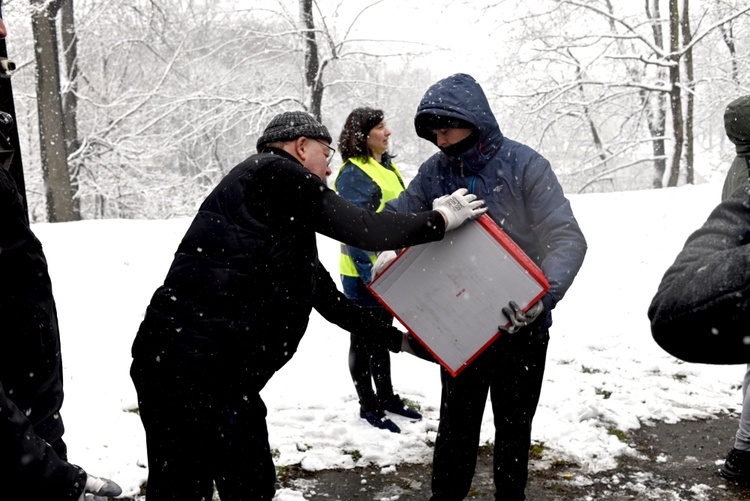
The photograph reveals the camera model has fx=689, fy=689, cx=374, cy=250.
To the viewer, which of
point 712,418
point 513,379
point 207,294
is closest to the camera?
point 207,294

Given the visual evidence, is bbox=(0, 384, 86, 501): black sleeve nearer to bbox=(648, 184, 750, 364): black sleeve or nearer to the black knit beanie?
bbox=(648, 184, 750, 364): black sleeve

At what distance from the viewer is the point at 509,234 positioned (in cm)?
287

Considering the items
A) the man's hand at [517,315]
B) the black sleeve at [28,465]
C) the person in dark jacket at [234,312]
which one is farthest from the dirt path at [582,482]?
the black sleeve at [28,465]

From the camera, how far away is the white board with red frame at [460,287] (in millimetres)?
2557

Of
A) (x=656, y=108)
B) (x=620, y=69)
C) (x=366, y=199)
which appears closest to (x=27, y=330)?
(x=366, y=199)

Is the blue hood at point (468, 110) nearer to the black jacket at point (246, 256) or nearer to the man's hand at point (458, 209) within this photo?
the man's hand at point (458, 209)

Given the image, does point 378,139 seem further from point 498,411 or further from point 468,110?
point 498,411

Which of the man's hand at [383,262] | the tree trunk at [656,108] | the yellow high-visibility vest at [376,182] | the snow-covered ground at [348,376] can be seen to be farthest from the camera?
the tree trunk at [656,108]

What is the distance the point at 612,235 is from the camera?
9531 mm

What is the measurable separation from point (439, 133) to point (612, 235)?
7277mm

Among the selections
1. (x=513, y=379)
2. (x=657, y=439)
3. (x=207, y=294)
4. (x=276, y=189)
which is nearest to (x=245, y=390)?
(x=207, y=294)

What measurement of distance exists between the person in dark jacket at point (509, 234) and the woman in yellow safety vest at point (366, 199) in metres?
1.30

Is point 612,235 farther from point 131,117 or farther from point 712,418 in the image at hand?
point 131,117

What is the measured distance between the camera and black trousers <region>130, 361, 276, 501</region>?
248cm
